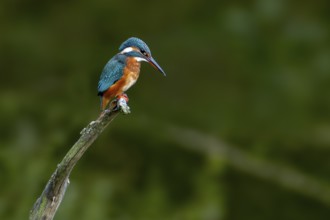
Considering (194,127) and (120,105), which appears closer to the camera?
(120,105)

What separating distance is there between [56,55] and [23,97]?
24cm

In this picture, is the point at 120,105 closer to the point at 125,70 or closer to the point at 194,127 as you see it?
the point at 125,70

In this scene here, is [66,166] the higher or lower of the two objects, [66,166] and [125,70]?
the lower

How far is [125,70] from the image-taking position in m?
1.15

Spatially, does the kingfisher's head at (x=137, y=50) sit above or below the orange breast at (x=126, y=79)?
above

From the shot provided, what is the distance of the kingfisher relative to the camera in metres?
1.15

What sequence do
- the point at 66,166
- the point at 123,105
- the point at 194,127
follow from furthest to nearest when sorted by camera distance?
the point at 194,127, the point at 66,166, the point at 123,105

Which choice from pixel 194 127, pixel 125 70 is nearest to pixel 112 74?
pixel 125 70

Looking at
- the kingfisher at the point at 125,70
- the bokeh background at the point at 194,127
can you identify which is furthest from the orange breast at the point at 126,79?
the bokeh background at the point at 194,127

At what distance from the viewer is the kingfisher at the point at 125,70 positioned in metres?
1.15

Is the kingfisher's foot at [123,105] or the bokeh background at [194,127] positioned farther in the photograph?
the bokeh background at [194,127]

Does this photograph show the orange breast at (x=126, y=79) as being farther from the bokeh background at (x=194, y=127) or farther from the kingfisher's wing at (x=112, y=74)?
the bokeh background at (x=194, y=127)

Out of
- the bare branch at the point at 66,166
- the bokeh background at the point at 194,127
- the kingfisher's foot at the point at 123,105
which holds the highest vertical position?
Result: the bokeh background at the point at 194,127

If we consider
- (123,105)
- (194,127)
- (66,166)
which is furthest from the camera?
(194,127)
